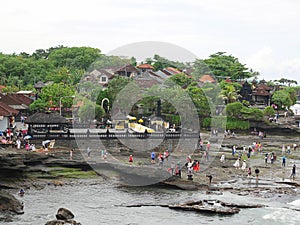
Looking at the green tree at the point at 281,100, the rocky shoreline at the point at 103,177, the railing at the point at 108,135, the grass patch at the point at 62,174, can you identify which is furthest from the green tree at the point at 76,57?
the grass patch at the point at 62,174

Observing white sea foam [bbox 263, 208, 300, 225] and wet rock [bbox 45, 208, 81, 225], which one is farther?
white sea foam [bbox 263, 208, 300, 225]

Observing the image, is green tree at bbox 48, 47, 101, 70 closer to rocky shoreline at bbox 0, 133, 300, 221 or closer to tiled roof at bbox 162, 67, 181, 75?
tiled roof at bbox 162, 67, 181, 75

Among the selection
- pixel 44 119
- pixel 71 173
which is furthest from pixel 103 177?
pixel 44 119

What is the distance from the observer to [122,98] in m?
76.5

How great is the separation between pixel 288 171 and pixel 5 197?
85.4 ft

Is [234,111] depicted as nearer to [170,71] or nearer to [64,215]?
[170,71]

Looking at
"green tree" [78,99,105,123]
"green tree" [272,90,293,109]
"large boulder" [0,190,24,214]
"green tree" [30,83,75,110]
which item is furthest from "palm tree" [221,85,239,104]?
"large boulder" [0,190,24,214]

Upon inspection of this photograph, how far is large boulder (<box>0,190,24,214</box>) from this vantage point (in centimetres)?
3111

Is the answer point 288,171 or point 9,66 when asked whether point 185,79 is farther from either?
point 9,66


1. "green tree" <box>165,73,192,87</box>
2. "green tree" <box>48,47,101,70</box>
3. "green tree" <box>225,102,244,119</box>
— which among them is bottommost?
"green tree" <box>225,102,244,119</box>

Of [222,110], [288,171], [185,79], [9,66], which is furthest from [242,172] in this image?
[9,66]

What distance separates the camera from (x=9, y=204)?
31406 millimetres

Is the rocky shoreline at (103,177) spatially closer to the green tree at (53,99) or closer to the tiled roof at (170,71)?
the green tree at (53,99)

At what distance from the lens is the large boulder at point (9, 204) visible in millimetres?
31112
